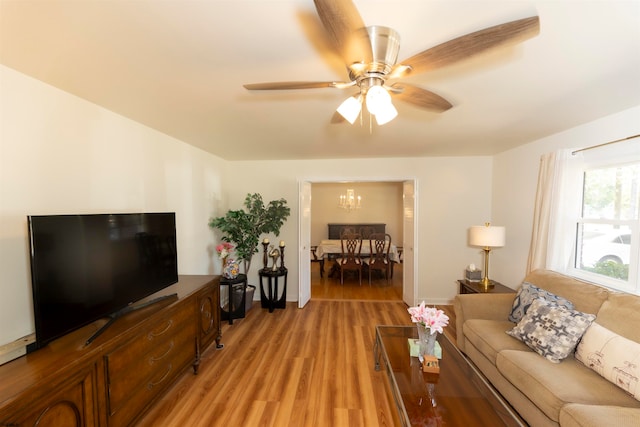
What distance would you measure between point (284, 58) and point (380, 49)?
57 cm

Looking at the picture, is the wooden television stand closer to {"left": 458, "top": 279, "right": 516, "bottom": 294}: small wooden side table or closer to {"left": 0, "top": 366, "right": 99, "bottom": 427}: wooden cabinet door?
{"left": 0, "top": 366, "right": 99, "bottom": 427}: wooden cabinet door

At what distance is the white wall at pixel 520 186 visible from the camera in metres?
2.40

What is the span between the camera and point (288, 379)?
7.66 feet

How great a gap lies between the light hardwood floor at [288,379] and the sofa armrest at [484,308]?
96 cm

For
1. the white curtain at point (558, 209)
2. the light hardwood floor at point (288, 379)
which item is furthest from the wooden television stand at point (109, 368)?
the white curtain at point (558, 209)

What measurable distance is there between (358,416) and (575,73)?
8.48ft

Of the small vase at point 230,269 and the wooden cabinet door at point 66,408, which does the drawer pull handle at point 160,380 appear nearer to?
the wooden cabinet door at point 66,408

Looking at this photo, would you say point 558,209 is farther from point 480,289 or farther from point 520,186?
point 480,289

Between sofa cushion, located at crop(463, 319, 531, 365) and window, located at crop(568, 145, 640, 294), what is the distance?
0.93 m

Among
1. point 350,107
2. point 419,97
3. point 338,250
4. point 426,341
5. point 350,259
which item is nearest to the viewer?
point 350,107

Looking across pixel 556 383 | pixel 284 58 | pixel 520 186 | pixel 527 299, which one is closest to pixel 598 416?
pixel 556 383

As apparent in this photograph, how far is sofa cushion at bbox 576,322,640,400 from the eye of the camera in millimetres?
1477

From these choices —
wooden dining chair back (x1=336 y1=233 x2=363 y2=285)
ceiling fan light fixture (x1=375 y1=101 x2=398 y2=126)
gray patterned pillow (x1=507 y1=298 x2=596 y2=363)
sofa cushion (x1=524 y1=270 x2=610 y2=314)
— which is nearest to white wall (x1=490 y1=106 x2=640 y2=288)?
sofa cushion (x1=524 y1=270 x2=610 y2=314)

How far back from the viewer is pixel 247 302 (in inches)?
151
